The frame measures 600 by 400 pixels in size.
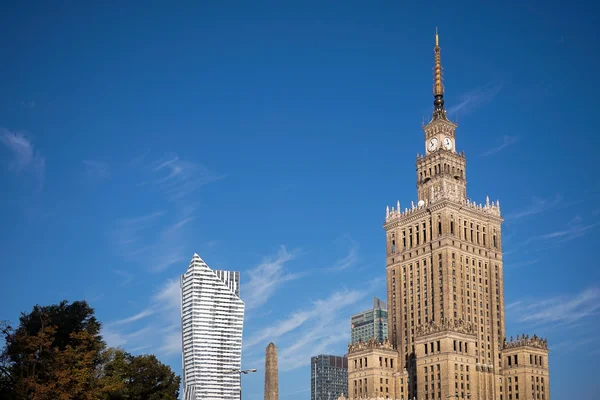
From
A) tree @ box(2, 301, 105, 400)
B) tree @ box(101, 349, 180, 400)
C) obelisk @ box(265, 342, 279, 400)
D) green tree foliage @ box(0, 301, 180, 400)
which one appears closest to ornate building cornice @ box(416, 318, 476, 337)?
tree @ box(101, 349, 180, 400)

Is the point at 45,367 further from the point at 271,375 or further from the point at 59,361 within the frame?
the point at 271,375

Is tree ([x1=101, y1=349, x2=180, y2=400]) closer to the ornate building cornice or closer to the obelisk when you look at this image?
the obelisk

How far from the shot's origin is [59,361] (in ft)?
332

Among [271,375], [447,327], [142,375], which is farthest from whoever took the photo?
[447,327]

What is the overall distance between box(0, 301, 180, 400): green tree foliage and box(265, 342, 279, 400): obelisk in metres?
27.9

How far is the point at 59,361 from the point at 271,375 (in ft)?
103

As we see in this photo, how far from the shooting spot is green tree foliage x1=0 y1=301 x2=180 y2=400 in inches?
3873

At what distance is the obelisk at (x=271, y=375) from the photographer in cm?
8669

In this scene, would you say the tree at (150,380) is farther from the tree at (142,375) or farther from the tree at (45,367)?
the tree at (45,367)

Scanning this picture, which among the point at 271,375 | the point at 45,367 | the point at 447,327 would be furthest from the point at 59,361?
the point at 447,327

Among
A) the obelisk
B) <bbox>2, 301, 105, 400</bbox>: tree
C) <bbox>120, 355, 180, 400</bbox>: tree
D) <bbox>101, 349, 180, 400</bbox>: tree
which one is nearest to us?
the obelisk

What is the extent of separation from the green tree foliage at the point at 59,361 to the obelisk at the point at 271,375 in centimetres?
2792

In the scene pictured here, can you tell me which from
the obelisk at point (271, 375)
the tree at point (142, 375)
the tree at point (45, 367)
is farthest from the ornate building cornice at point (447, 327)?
the obelisk at point (271, 375)

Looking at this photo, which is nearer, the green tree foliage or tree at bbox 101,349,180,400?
the green tree foliage
